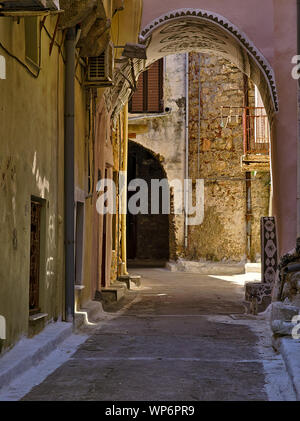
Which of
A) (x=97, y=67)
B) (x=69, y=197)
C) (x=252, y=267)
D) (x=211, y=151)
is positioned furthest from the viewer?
(x=211, y=151)

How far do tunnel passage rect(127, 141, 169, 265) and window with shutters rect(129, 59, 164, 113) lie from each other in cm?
414

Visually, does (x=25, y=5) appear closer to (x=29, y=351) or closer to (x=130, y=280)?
(x=29, y=351)

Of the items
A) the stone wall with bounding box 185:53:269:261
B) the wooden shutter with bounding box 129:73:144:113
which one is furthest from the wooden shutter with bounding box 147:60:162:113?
the stone wall with bounding box 185:53:269:261

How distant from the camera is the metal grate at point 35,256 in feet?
23.4

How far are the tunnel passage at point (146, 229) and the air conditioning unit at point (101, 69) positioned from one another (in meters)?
16.8

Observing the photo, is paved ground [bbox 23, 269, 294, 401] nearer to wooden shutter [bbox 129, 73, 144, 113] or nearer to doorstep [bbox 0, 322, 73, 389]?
doorstep [bbox 0, 322, 73, 389]

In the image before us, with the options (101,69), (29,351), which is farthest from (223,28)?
(29,351)

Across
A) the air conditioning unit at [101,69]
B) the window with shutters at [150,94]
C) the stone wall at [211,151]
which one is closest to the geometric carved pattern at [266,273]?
the air conditioning unit at [101,69]

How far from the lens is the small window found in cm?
689

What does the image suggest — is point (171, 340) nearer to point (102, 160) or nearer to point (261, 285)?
point (261, 285)

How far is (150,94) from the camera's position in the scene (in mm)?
22969

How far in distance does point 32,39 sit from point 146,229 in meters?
20.2

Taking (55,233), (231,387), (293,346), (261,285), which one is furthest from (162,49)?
(231,387)

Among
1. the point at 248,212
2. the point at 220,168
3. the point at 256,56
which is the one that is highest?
the point at 256,56
